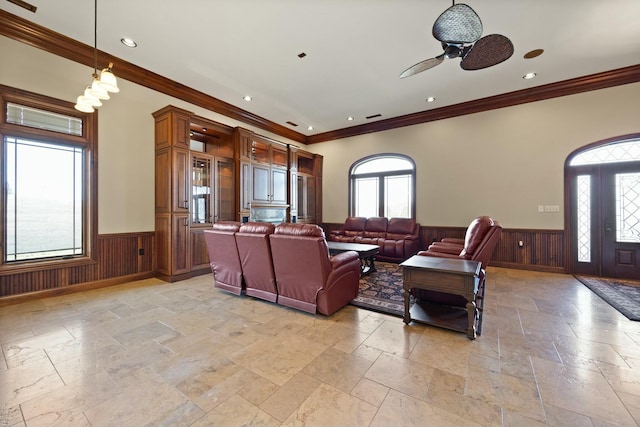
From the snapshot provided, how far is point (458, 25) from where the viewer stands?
2.23 metres

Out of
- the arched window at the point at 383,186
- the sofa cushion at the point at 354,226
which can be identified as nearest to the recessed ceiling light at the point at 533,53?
the arched window at the point at 383,186

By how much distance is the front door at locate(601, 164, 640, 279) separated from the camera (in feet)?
13.9

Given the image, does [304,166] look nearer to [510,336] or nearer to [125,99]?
[125,99]

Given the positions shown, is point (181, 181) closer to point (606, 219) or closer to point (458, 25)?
point (458, 25)

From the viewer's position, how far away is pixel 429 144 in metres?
6.07

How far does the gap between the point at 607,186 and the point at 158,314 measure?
729cm

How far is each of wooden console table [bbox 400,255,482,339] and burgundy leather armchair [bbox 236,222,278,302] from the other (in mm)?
1569

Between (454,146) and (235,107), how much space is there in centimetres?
507

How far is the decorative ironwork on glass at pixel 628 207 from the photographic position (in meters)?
4.21

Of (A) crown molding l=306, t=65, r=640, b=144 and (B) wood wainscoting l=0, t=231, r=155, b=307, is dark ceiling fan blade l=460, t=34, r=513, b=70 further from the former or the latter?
(B) wood wainscoting l=0, t=231, r=155, b=307

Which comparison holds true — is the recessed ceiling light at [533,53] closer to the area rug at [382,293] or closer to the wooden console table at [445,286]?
the wooden console table at [445,286]

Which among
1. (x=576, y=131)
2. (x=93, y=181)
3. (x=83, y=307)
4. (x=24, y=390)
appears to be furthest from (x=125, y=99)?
(x=576, y=131)

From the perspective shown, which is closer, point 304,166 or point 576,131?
point 576,131

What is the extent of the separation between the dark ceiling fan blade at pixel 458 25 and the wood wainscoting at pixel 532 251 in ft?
14.0
